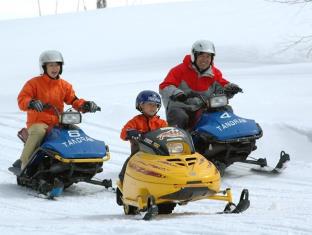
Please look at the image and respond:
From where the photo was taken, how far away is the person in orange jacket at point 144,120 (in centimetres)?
748

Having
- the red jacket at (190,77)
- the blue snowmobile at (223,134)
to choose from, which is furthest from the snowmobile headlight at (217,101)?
the red jacket at (190,77)

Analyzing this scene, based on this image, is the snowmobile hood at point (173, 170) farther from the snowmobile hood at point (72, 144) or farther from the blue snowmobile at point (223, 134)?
the blue snowmobile at point (223, 134)

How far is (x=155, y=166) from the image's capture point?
268 inches

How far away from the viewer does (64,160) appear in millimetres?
8570

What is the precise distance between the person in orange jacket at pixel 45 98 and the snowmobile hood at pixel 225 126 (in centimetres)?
137

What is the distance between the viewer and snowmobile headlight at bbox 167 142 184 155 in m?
6.95

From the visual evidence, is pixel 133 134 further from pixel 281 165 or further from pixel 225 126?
pixel 281 165

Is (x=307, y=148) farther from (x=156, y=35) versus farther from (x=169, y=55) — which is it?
(x=156, y=35)

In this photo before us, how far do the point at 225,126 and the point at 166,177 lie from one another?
273 centimetres

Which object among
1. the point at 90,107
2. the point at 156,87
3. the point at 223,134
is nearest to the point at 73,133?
the point at 90,107

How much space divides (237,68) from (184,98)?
8667 mm

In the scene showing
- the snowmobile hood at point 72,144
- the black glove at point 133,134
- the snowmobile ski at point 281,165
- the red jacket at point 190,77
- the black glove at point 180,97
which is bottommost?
the snowmobile ski at point 281,165

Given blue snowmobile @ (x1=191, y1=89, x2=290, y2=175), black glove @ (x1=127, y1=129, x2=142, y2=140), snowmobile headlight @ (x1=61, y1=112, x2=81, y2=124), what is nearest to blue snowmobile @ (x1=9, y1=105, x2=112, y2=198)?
snowmobile headlight @ (x1=61, y1=112, x2=81, y2=124)

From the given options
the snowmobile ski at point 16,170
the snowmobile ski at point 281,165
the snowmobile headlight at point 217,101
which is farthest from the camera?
the snowmobile ski at point 281,165
